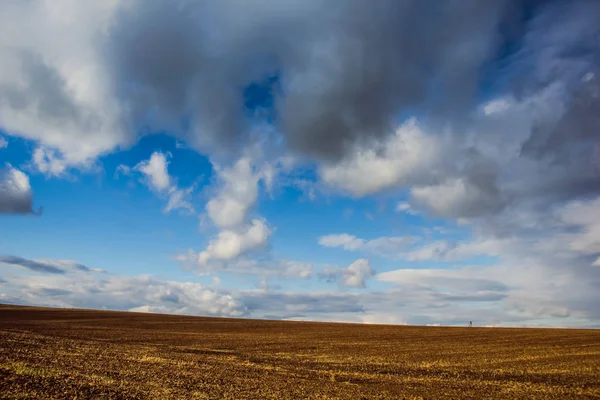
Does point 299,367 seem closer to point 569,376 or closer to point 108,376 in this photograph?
point 108,376

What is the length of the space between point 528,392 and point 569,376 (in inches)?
343

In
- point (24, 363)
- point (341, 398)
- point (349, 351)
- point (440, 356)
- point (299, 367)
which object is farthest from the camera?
point (349, 351)

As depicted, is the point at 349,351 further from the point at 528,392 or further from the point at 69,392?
the point at 69,392

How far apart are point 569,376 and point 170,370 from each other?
2882 cm

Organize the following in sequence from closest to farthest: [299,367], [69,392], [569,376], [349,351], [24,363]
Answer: [69,392]
[24,363]
[569,376]
[299,367]
[349,351]

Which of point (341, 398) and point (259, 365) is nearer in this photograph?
point (341, 398)

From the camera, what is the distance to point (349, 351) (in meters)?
46.1

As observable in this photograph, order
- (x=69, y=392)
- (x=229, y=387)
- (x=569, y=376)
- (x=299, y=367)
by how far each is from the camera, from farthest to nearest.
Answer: (x=299, y=367) → (x=569, y=376) → (x=229, y=387) → (x=69, y=392)

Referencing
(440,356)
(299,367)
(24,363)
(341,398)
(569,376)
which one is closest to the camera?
(341,398)

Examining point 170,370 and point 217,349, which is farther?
point 217,349

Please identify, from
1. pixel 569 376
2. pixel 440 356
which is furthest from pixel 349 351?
pixel 569 376

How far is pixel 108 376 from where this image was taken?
80.7 ft

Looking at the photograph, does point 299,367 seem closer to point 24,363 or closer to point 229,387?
point 229,387

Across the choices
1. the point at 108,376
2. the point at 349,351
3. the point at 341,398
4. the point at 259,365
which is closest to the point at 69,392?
the point at 108,376
